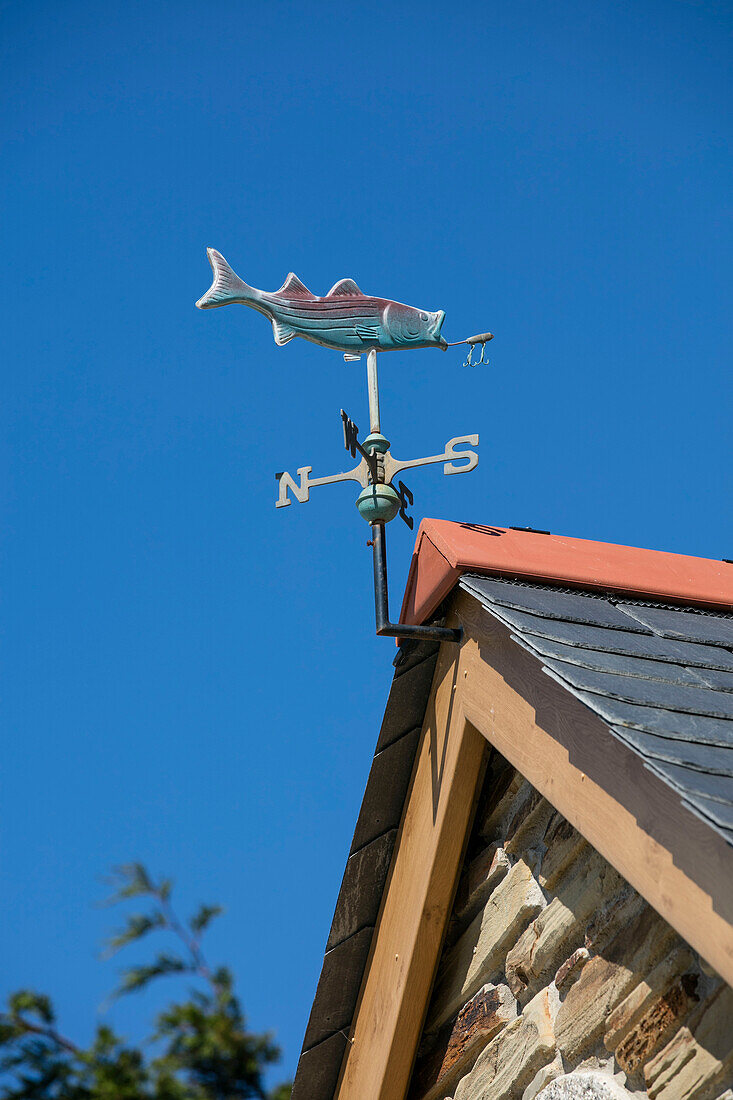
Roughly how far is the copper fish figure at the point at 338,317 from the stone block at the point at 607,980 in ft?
6.44

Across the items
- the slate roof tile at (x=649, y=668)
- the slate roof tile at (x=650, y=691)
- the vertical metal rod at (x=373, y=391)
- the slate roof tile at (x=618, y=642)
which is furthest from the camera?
the vertical metal rod at (x=373, y=391)

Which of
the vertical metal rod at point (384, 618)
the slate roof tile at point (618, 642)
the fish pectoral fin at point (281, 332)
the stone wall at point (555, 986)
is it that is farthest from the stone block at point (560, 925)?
the fish pectoral fin at point (281, 332)

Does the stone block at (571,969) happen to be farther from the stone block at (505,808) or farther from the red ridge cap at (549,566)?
the red ridge cap at (549,566)

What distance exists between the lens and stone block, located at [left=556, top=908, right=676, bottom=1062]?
1.91 m

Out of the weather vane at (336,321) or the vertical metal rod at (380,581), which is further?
the weather vane at (336,321)

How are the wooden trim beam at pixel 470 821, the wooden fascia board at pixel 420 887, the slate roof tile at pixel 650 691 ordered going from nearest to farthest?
the wooden trim beam at pixel 470 821 < the slate roof tile at pixel 650 691 < the wooden fascia board at pixel 420 887

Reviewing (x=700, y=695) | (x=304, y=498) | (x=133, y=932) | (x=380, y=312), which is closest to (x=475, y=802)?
(x=700, y=695)

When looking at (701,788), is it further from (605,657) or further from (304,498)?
(304,498)

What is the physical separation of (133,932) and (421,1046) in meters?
4.08

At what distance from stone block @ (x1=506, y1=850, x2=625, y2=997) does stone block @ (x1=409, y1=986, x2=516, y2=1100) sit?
2.8 inches

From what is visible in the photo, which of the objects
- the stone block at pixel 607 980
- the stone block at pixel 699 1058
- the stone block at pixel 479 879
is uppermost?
the stone block at pixel 479 879

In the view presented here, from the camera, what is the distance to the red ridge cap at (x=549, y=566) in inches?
98.1

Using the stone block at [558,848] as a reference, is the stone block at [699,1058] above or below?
→ below

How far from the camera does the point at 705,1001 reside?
69.4 inches
